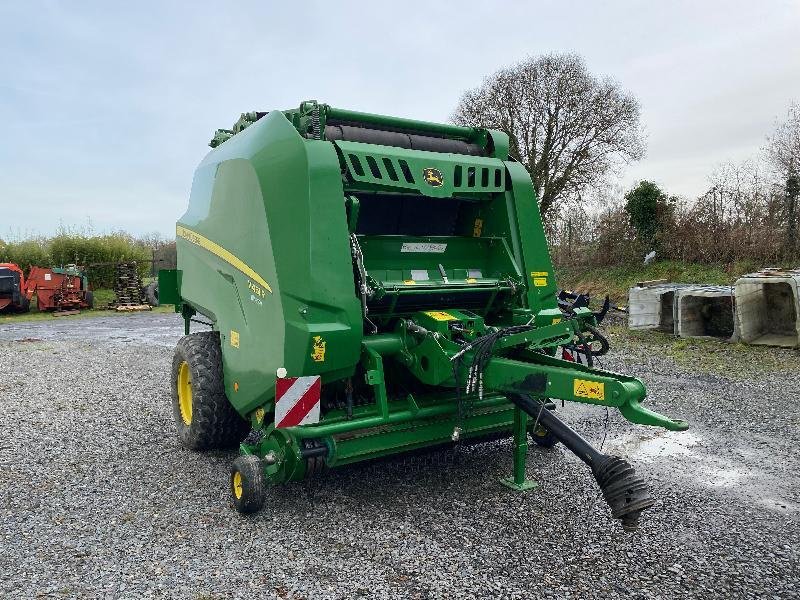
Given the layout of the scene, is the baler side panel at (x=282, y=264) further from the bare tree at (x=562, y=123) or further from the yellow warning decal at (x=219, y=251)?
the bare tree at (x=562, y=123)

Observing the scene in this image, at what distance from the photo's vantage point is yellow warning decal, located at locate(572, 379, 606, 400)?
3.00 m

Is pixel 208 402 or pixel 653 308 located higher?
pixel 653 308

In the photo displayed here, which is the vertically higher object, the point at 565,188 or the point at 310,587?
the point at 565,188

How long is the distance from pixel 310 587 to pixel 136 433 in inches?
131

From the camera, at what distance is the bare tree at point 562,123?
19.0 m

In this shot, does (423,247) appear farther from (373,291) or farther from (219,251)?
(219,251)

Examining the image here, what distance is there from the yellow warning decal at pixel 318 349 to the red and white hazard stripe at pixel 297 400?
0.40 ft

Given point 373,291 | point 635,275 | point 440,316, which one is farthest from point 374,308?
point 635,275

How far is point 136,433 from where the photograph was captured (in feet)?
18.6

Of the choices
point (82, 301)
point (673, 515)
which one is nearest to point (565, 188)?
point (82, 301)

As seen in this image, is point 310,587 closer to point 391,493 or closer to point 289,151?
point 391,493

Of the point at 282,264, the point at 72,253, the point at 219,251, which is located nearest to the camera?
the point at 282,264

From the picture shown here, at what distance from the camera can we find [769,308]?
10.7 m

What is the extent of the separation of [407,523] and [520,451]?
3.08 ft
